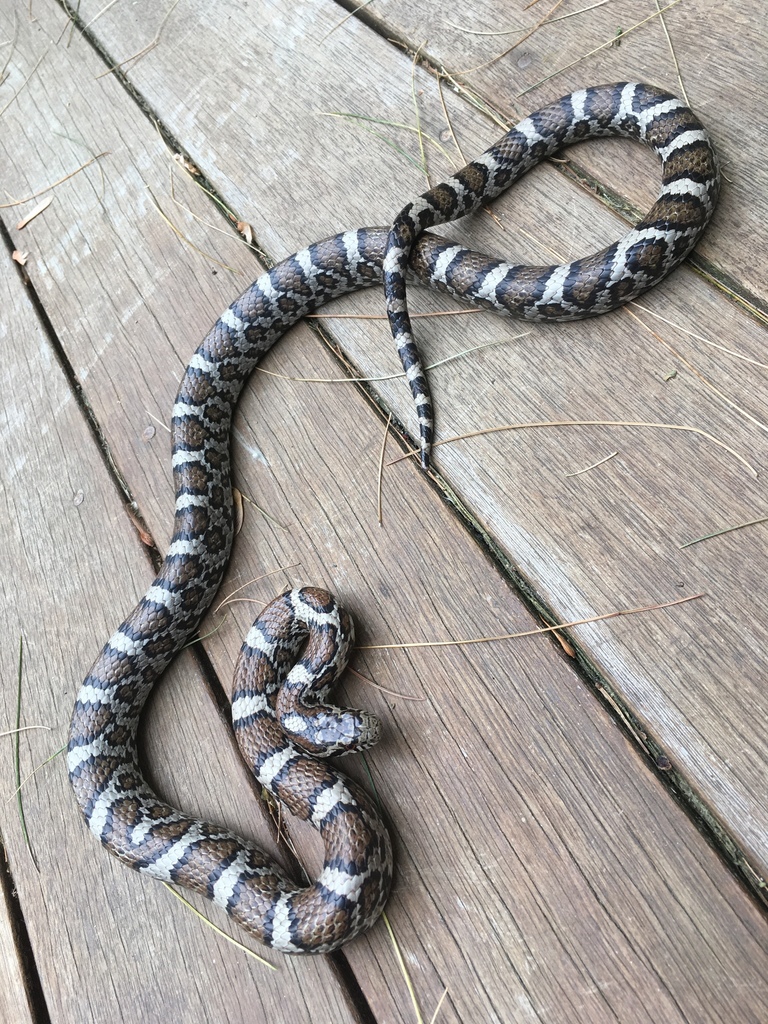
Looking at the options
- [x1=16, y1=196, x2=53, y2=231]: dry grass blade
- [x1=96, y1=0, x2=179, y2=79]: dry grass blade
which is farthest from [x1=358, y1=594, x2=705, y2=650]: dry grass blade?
[x1=96, y1=0, x2=179, y2=79]: dry grass blade

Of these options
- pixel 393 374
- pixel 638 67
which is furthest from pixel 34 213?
pixel 638 67

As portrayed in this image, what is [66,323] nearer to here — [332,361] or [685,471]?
[332,361]

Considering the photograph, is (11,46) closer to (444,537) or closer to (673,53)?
(673,53)

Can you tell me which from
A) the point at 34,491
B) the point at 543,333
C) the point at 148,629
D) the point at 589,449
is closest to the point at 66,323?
the point at 34,491

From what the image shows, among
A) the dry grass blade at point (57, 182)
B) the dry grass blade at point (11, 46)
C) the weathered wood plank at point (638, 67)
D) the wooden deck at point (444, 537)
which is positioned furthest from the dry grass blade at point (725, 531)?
the dry grass blade at point (11, 46)

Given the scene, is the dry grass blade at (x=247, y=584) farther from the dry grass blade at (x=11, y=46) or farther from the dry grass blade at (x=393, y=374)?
the dry grass blade at (x=11, y=46)
